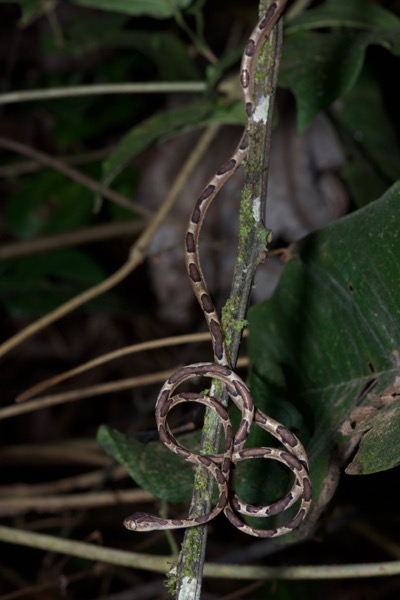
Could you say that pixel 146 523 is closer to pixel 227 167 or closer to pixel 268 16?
pixel 227 167

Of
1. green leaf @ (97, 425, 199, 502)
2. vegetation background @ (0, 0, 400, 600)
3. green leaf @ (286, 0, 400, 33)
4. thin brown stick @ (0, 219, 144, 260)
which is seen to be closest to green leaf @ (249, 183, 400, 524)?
vegetation background @ (0, 0, 400, 600)

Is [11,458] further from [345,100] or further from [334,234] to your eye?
[334,234]

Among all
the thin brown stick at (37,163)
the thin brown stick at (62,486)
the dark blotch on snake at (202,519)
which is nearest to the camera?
the dark blotch on snake at (202,519)


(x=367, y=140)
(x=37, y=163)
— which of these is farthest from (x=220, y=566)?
(x=37, y=163)

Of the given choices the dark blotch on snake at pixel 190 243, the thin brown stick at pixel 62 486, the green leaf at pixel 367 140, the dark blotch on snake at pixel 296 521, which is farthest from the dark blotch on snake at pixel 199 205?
the thin brown stick at pixel 62 486

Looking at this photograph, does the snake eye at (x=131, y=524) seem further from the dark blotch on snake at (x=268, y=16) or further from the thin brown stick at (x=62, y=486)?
the thin brown stick at (x=62, y=486)

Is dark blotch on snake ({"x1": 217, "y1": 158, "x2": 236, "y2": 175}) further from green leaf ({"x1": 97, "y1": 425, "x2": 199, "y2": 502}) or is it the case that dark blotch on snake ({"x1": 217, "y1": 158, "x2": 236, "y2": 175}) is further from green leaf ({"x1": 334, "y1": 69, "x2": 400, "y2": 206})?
green leaf ({"x1": 334, "y1": 69, "x2": 400, "y2": 206})
